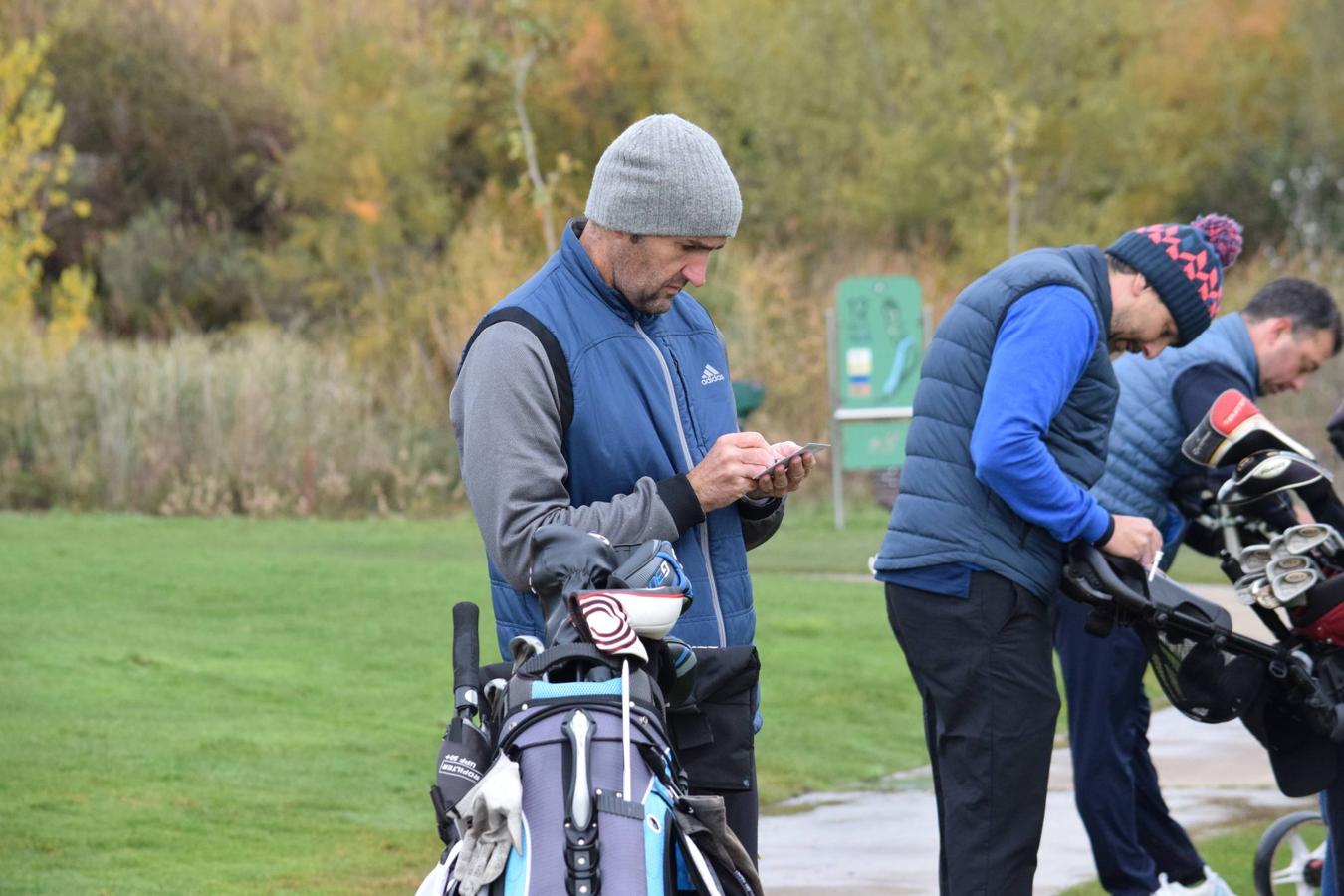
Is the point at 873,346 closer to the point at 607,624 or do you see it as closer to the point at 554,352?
the point at 554,352

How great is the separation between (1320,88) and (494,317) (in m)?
34.5

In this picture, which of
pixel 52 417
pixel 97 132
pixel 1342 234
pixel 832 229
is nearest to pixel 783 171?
pixel 832 229

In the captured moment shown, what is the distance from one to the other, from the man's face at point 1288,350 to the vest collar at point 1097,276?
1.30 meters

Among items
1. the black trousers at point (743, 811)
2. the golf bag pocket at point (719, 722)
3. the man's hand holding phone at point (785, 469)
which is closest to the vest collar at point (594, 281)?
the man's hand holding phone at point (785, 469)

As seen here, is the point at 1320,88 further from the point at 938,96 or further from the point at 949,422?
the point at 949,422

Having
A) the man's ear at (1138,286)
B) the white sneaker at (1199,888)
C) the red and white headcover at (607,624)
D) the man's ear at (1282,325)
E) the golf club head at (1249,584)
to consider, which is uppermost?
the man's ear at (1138,286)

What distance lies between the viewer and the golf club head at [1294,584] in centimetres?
519

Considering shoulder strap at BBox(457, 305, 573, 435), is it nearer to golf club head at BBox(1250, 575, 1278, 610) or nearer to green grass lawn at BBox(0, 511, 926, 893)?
golf club head at BBox(1250, 575, 1278, 610)

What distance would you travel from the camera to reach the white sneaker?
621 centimetres

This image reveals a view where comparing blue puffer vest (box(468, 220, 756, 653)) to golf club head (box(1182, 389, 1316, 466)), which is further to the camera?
golf club head (box(1182, 389, 1316, 466))

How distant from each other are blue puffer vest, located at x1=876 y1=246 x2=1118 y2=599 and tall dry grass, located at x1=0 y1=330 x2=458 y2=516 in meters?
14.3

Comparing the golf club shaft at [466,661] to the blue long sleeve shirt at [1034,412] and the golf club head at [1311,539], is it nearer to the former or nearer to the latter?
the blue long sleeve shirt at [1034,412]

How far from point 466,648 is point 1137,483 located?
303 centimetres

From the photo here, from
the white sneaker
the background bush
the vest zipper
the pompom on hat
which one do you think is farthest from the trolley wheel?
the background bush
